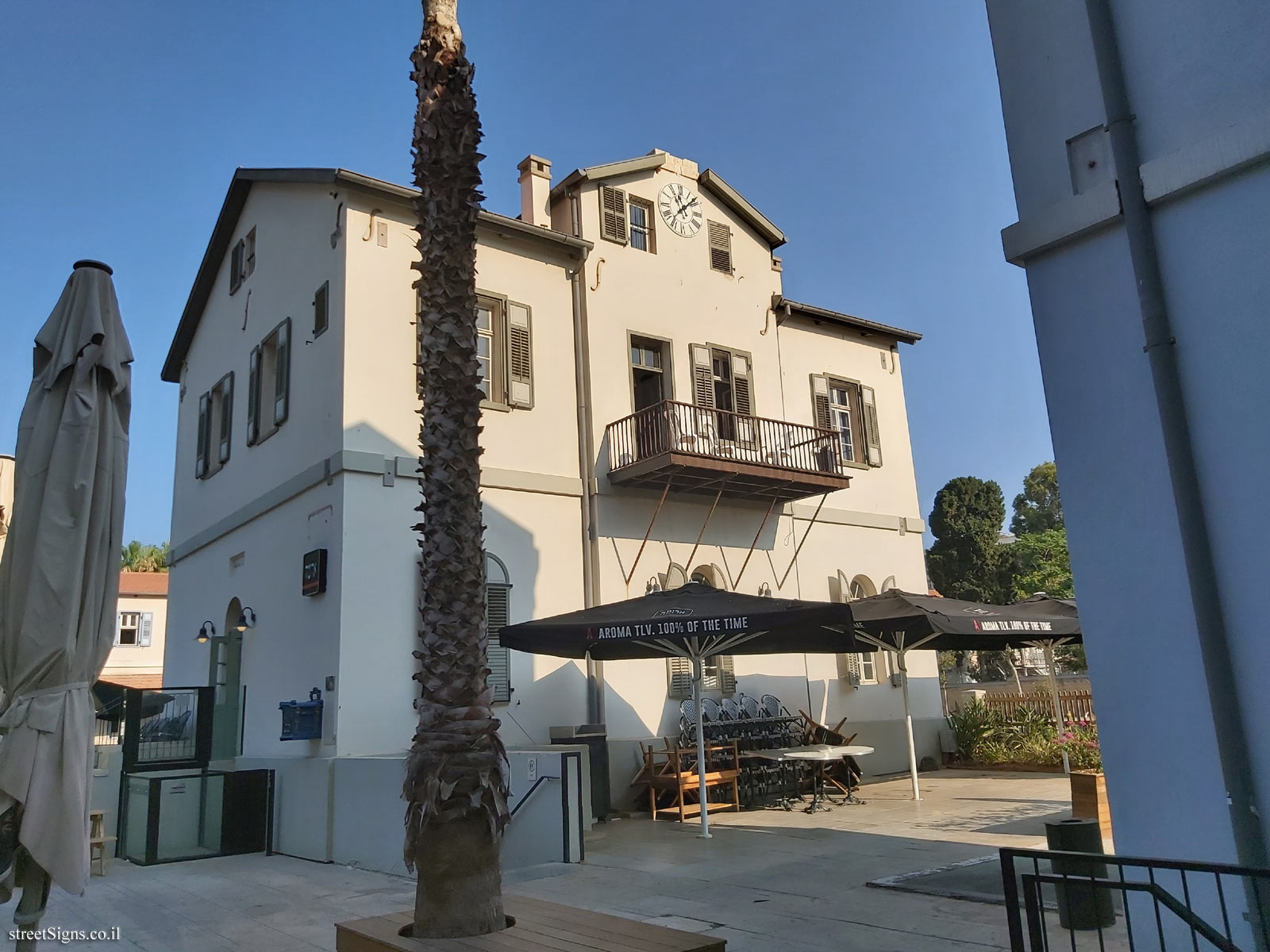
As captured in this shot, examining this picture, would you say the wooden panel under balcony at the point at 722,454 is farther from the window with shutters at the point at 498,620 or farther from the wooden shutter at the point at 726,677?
the wooden shutter at the point at 726,677

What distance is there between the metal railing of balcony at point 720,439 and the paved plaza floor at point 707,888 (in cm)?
532

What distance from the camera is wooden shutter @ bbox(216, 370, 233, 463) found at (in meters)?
16.4

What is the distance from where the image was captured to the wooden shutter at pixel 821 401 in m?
18.2

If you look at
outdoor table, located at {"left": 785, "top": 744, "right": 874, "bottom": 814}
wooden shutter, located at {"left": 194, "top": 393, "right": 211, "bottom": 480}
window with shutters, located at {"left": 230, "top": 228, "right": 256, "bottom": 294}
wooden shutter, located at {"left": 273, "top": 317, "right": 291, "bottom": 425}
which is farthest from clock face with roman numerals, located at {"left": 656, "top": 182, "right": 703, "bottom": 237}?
outdoor table, located at {"left": 785, "top": 744, "right": 874, "bottom": 814}

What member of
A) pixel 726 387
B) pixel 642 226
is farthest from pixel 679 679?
pixel 642 226

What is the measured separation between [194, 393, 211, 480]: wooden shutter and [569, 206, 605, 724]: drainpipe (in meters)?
7.11

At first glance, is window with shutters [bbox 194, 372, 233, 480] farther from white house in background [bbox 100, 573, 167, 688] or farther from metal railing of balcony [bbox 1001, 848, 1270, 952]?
white house in background [bbox 100, 573, 167, 688]

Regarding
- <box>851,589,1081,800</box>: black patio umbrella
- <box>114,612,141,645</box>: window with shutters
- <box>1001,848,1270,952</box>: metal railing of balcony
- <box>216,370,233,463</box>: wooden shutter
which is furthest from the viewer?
<box>114,612,141,645</box>: window with shutters

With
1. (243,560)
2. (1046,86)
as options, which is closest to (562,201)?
(243,560)

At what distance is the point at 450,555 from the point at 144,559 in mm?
51194

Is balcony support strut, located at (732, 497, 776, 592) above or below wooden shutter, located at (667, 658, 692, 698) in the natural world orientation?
above

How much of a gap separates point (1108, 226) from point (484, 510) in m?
9.61

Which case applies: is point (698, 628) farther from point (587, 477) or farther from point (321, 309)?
point (321, 309)

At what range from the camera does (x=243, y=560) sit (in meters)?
15.2
